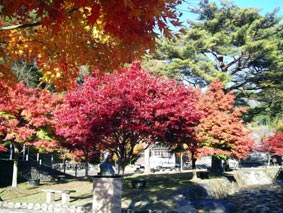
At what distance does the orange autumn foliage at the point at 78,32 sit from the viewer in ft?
11.8

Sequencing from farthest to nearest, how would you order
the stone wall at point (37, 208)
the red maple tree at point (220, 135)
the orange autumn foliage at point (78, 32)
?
the red maple tree at point (220, 135), the stone wall at point (37, 208), the orange autumn foliage at point (78, 32)

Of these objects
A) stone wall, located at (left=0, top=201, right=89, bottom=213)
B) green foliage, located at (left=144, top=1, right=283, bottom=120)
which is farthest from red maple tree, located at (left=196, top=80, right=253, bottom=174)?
stone wall, located at (left=0, top=201, right=89, bottom=213)

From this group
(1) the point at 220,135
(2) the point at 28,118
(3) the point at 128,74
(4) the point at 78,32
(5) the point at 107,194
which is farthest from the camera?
(1) the point at 220,135

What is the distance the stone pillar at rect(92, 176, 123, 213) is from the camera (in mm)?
9609

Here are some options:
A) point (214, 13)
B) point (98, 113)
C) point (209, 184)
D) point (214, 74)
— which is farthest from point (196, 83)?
point (98, 113)

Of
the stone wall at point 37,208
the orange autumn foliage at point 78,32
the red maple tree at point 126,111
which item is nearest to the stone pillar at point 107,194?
the stone wall at point 37,208

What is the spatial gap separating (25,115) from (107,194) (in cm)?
1089

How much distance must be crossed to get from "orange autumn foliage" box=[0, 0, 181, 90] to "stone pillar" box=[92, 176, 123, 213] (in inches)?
148

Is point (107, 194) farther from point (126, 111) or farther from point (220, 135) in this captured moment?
point (220, 135)

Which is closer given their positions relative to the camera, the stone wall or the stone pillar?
the stone pillar

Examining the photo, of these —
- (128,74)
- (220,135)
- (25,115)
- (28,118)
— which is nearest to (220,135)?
(220,135)

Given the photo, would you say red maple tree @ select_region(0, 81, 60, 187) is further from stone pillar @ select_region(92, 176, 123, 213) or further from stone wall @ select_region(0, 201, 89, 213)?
stone pillar @ select_region(92, 176, 123, 213)

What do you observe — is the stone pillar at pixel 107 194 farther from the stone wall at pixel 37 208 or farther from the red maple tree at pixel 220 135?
the red maple tree at pixel 220 135

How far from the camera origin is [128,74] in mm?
14281
